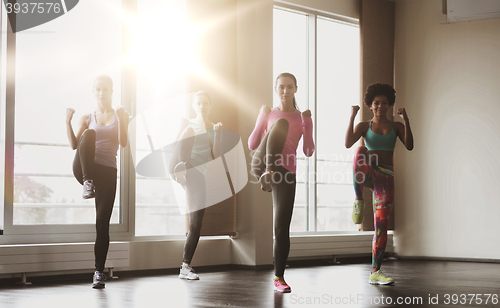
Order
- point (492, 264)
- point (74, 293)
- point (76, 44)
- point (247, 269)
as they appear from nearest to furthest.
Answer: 1. point (74, 293)
2. point (76, 44)
3. point (247, 269)
4. point (492, 264)

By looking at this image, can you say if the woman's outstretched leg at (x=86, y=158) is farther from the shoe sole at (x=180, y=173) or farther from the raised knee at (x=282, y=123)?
the raised knee at (x=282, y=123)

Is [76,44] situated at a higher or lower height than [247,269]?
higher

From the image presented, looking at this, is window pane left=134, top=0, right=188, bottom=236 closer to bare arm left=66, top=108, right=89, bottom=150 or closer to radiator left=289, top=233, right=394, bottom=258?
bare arm left=66, top=108, right=89, bottom=150

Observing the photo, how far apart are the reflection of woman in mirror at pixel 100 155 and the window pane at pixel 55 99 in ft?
2.51

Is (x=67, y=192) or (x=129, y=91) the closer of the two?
(x=67, y=192)

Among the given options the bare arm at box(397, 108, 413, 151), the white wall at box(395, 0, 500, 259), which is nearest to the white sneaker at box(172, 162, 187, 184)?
the bare arm at box(397, 108, 413, 151)

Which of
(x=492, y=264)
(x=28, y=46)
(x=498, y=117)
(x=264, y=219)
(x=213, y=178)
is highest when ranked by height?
(x=28, y=46)

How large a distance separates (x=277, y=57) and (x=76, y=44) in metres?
2.17

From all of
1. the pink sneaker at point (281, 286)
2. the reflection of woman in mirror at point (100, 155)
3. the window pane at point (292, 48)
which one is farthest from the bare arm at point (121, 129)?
the window pane at point (292, 48)

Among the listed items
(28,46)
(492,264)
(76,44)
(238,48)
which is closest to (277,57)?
Result: (238,48)

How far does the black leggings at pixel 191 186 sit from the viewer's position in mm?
4316

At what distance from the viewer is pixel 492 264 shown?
18.8ft

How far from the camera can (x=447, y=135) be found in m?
6.35

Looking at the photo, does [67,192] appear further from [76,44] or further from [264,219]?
[264,219]
